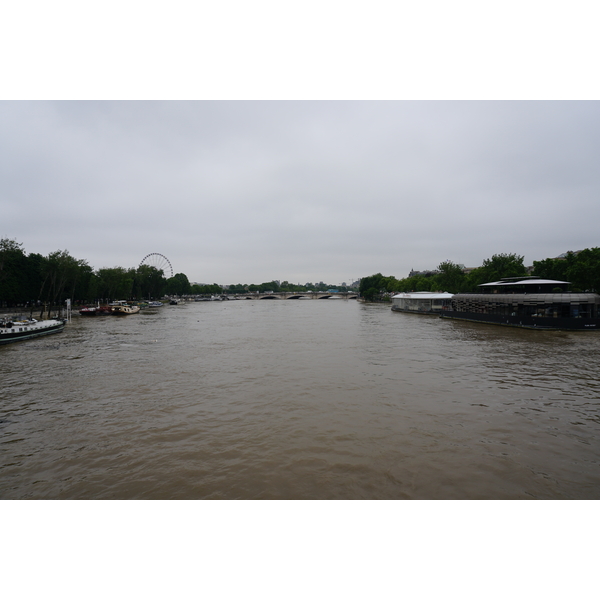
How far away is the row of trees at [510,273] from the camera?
4768 centimetres

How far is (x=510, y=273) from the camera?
218 ft

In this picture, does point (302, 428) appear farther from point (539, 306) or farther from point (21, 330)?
point (539, 306)

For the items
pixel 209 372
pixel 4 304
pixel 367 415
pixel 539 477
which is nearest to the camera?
pixel 539 477

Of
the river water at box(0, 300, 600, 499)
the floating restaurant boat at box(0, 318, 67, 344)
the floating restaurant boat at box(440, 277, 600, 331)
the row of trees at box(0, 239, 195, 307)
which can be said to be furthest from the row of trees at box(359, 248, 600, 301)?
the row of trees at box(0, 239, 195, 307)

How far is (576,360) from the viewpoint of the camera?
70.0ft

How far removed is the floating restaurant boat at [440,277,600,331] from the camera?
1415 inches

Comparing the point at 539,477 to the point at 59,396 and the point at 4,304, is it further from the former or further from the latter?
the point at 4,304

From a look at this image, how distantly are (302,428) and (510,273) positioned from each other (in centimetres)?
7115

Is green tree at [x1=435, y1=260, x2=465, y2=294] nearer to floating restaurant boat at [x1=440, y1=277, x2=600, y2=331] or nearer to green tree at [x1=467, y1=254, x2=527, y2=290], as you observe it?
green tree at [x1=467, y1=254, x2=527, y2=290]

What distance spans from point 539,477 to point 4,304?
9072cm

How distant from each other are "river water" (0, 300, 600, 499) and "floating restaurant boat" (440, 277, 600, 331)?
16.2 meters

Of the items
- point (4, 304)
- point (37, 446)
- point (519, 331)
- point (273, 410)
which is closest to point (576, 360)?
point (519, 331)

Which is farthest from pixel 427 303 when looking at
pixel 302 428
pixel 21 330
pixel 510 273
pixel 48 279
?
pixel 48 279

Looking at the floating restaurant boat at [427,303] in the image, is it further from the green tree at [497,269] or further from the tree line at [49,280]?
the tree line at [49,280]
